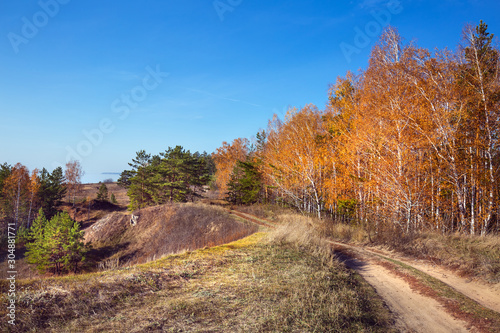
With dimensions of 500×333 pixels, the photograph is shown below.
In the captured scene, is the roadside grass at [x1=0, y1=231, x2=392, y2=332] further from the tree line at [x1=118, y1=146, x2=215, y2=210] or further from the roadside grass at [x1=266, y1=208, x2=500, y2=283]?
the tree line at [x1=118, y1=146, x2=215, y2=210]

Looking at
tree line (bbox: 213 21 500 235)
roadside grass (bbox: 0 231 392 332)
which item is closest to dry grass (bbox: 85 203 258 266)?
tree line (bbox: 213 21 500 235)

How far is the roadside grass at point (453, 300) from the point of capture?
17.2 ft

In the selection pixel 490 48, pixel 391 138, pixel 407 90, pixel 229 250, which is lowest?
pixel 229 250

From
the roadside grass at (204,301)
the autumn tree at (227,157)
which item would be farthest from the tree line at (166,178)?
the roadside grass at (204,301)

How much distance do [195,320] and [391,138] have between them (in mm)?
13940

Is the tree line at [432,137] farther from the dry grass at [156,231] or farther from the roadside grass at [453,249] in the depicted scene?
the dry grass at [156,231]

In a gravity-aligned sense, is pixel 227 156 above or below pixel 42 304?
above

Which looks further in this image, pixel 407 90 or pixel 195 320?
pixel 407 90

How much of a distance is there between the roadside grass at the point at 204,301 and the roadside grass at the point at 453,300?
1.38 m

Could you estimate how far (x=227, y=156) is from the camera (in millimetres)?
49125

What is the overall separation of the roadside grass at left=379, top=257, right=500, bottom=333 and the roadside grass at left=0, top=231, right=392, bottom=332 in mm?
1376

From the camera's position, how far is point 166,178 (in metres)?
41.1

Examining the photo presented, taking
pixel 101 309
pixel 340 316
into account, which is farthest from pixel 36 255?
pixel 340 316

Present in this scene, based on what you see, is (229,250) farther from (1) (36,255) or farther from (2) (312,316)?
(1) (36,255)
